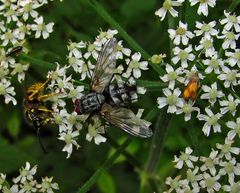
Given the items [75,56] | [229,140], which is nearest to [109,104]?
[75,56]

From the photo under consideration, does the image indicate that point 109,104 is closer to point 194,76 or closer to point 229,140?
point 194,76

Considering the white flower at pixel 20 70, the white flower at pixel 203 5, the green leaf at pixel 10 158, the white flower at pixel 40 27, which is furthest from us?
the green leaf at pixel 10 158

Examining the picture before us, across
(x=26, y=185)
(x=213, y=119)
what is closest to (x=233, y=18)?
(x=213, y=119)

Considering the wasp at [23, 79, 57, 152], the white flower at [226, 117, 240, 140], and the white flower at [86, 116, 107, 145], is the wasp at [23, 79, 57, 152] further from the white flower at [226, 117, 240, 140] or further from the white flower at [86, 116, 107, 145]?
the white flower at [226, 117, 240, 140]

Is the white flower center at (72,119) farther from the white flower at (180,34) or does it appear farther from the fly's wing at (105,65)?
the white flower at (180,34)

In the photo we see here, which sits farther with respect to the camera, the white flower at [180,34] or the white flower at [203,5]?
the white flower at [203,5]

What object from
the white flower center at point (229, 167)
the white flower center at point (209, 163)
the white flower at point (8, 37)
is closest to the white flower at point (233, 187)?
the white flower center at point (229, 167)

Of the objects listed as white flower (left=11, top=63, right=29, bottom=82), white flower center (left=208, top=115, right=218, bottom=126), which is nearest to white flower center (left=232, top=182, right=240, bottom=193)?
white flower center (left=208, top=115, right=218, bottom=126)
